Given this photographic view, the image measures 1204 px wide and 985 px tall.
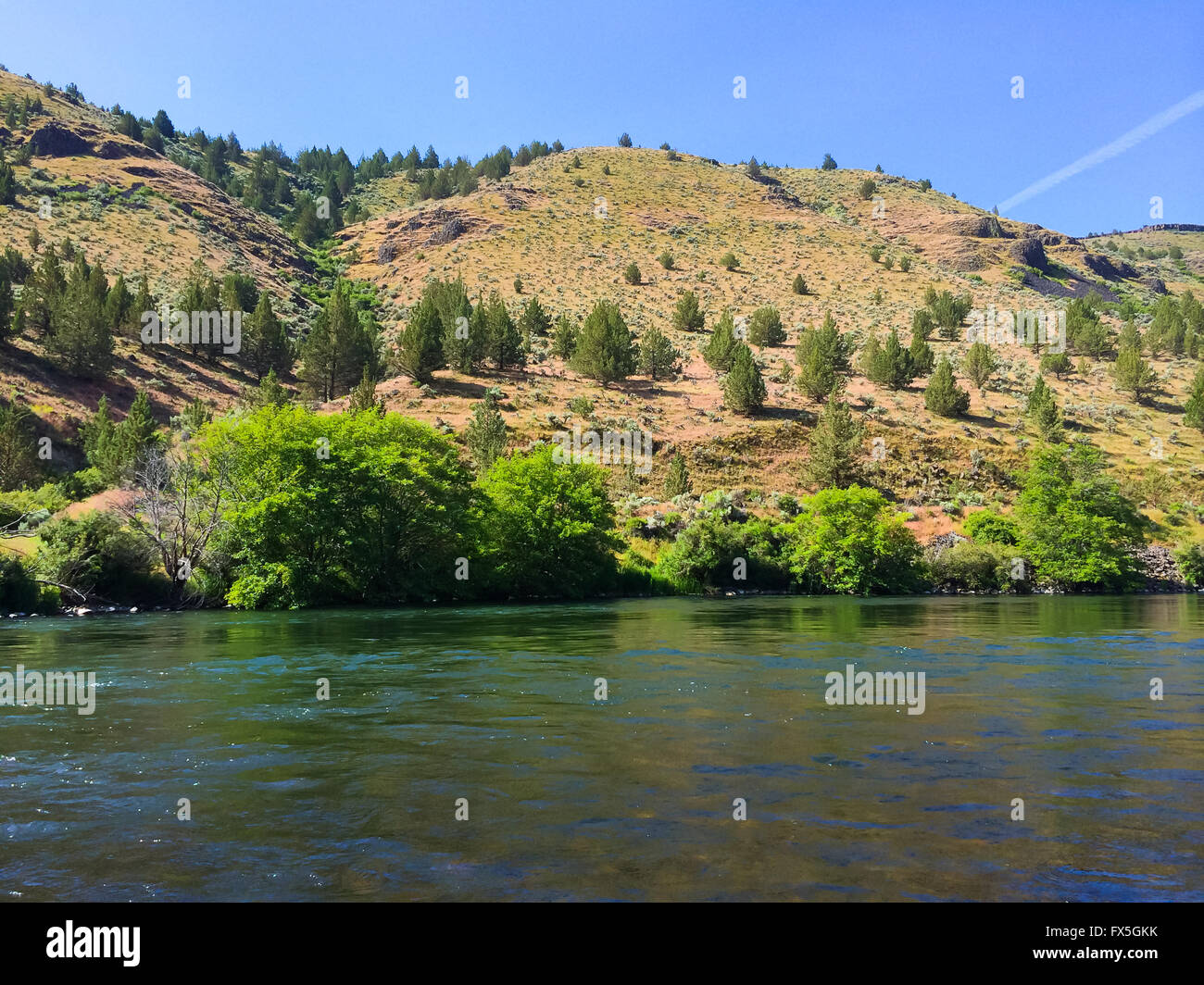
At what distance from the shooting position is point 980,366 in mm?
88625

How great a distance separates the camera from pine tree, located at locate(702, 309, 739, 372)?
9025 cm

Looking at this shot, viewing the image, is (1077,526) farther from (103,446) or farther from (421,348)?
(103,446)

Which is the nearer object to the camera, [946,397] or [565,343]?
[946,397]

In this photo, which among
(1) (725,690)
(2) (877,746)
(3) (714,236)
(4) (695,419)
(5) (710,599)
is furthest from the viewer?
(3) (714,236)

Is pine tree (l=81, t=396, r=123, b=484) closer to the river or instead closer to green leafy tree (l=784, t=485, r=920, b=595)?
the river

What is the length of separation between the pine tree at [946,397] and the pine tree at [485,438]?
42570mm

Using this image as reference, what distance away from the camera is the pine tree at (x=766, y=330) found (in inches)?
3932

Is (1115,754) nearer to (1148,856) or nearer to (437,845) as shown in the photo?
(1148,856)

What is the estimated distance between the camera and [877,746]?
12.1 meters

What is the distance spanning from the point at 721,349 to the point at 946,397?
22671 millimetres

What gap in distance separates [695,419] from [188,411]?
4186 cm

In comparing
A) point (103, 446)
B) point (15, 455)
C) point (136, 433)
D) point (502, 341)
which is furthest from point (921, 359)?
point (15, 455)

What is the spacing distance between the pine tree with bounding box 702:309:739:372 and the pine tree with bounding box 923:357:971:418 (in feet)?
65.5

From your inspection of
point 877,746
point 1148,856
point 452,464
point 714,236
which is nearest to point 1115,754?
point 877,746
